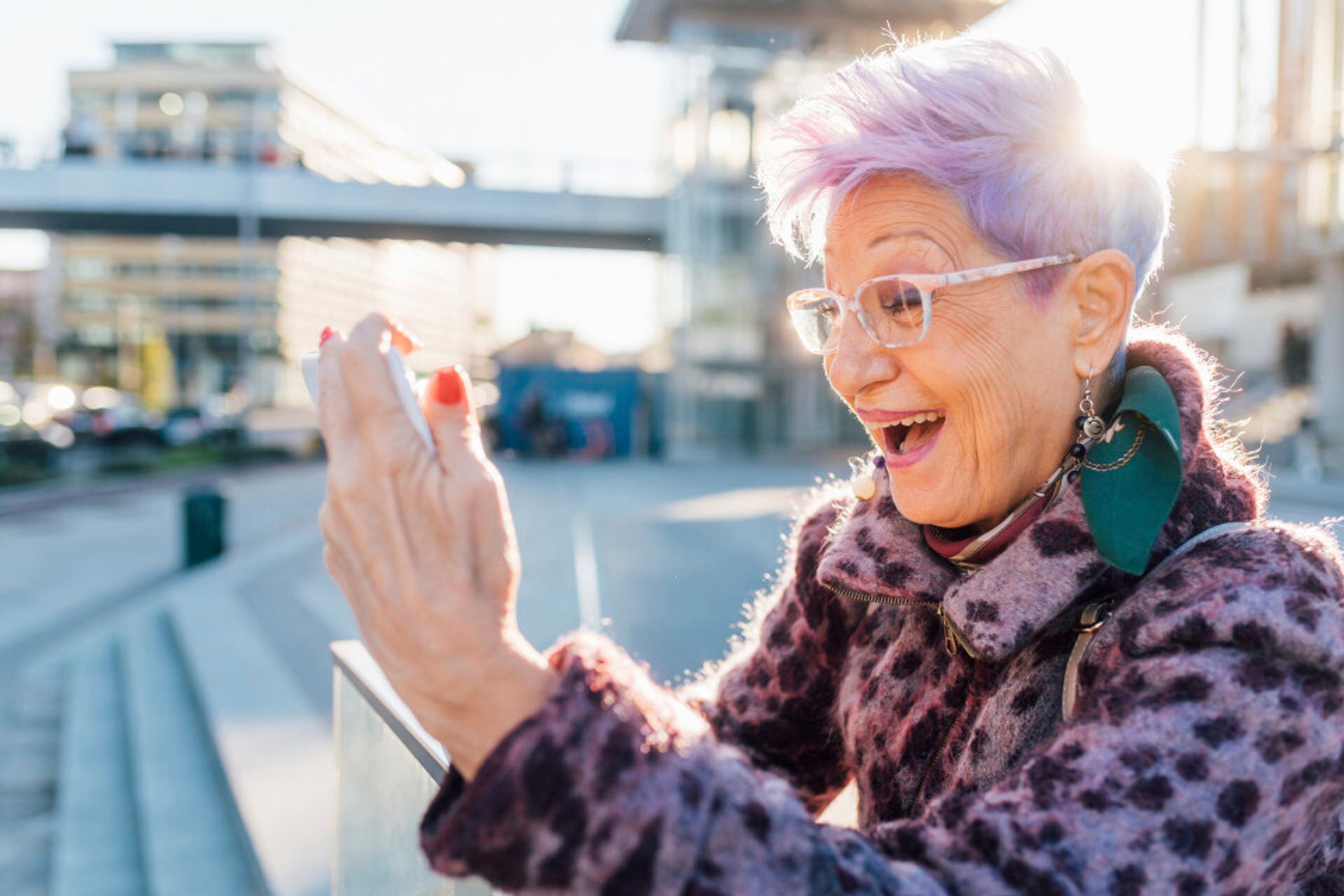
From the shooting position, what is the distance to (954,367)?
131 centimetres

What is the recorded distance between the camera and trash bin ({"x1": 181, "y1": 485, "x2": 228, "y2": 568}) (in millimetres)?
10047

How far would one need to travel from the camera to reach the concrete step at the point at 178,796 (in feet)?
12.3

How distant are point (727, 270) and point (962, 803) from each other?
978 inches

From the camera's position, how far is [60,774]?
4.93 m

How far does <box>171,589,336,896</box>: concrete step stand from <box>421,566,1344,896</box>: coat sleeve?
1.84m

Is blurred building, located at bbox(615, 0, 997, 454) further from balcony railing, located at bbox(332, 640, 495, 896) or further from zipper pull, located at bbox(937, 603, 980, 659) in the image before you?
zipper pull, located at bbox(937, 603, 980, 659)

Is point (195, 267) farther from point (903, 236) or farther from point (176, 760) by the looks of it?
point (903, 236)

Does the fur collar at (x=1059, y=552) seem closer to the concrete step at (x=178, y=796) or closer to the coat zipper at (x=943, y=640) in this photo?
the coat zipper at (x=943, y=640)

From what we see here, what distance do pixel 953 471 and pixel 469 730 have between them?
2.39 ft

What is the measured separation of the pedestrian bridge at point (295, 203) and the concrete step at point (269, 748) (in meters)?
21.1

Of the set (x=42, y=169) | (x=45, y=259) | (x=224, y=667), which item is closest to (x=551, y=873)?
(x=224, y=667)

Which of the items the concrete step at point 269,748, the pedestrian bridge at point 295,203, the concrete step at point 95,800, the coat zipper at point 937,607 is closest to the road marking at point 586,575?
the concrete step at point 269,748

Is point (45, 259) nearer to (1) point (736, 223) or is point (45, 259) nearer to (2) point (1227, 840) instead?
(1) point (736, 223)

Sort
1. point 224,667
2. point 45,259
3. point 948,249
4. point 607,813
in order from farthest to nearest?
point 45,259, point 224,667, point 948,249, point 607,813
